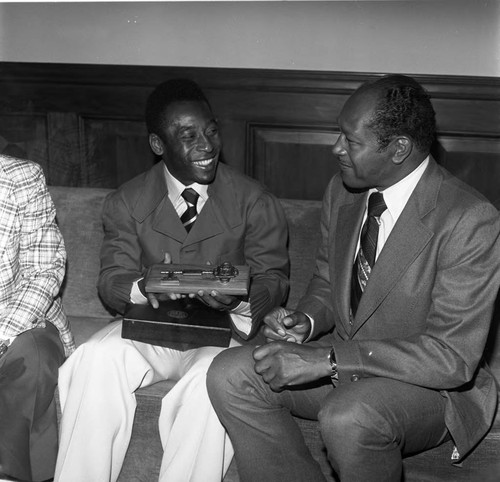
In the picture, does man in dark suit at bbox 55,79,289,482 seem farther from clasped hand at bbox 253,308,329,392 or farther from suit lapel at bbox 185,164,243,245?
clasped hand at bbox 253,308,329,392

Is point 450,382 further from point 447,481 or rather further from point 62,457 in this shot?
point 62,457

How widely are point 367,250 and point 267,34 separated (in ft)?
4.26

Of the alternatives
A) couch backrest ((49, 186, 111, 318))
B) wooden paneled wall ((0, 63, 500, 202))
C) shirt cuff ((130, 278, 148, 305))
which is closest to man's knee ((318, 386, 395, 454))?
shirt cuff ((130, 278, 148, 305))

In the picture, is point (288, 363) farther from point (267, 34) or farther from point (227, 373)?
point (267, 34)

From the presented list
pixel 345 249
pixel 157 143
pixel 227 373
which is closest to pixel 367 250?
pixel 345 249

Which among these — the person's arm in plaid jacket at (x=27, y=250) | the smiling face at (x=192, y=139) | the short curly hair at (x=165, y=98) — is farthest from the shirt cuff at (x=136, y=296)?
the short curly hair at (x=165, y=98)

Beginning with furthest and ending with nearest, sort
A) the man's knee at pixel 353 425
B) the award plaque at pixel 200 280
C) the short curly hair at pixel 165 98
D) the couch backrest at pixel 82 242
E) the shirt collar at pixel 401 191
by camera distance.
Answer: the couch backrest at pixel 82 242 < the short curly hair at pixel 165 98 < the award plaque at pixel 200 280 < the shirt collar at pixel 401 191 < the man's knee at pixel 353 425

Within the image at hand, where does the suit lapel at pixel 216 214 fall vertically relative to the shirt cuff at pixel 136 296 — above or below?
above

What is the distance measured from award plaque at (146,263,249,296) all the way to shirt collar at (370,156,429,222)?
0.46 m

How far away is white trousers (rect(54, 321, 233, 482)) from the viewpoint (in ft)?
6.97

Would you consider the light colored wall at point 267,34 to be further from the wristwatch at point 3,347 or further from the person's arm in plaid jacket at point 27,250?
the wristwatch at point 3,347

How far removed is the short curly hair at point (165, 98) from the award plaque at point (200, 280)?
1.61ft

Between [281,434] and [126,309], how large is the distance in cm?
61

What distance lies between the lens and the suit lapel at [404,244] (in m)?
1.98
